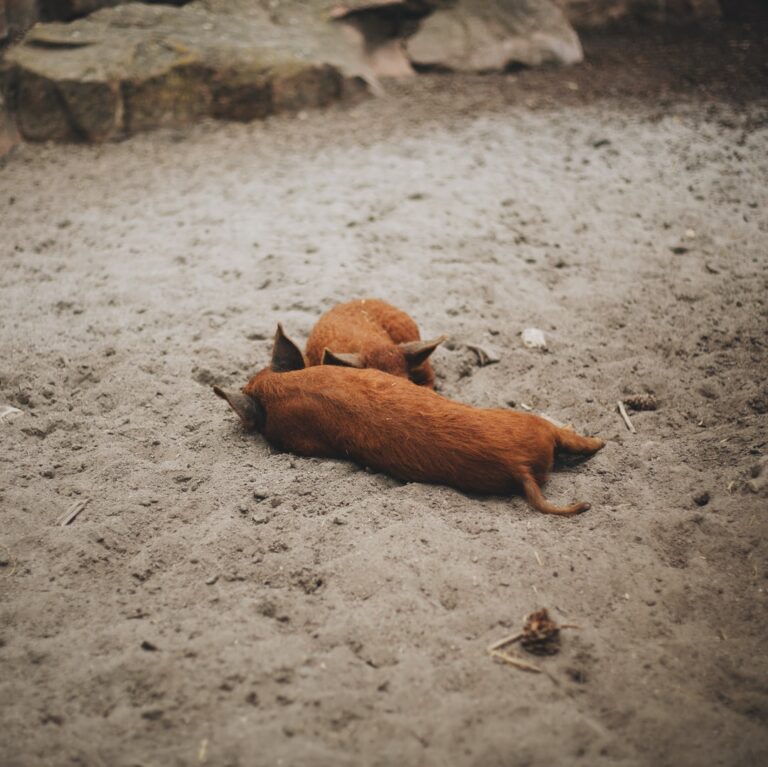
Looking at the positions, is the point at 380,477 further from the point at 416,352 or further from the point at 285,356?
the point at 285,356

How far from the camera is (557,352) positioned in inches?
158

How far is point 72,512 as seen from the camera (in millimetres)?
2801

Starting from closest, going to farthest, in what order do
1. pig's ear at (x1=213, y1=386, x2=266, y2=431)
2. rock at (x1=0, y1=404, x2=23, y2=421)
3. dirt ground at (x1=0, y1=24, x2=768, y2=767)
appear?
dirt ground at (x1=0, y1=24, x2=768, y2=767)
pig's ear at (x1=213, y1=386, x2=266, y2=431)
rock at (x1=0, y1=404, x2=23, y2=421)

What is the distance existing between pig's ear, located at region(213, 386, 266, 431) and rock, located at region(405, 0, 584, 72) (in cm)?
731

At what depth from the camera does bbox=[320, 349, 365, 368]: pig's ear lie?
3338mm

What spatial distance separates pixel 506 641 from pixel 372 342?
192 cm

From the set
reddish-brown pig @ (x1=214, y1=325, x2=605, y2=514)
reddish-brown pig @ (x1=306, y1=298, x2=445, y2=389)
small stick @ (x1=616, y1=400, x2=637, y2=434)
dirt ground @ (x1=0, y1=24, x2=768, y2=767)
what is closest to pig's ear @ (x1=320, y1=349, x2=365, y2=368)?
reddish-brown pig @ (x1=306, y1=298, x2=445, y2=389)

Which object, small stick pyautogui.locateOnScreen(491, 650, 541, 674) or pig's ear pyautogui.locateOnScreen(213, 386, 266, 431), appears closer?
small stick pyautogui.locateOnScreen(491, 650, 541, 674)

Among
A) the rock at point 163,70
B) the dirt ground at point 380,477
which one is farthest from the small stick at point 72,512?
the rock at point 163,70

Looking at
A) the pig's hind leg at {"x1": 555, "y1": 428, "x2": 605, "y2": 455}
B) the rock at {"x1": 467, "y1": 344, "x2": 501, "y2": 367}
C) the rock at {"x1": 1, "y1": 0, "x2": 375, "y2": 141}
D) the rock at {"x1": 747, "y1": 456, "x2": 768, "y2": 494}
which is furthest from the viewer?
the rock at {"x1": 1, "y1": 0, "x2": 375, "y2": 141}

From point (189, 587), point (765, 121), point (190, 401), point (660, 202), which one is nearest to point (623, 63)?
point (765, 121)

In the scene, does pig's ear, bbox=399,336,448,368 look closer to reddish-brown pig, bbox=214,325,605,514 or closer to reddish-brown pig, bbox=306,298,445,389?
reddish-brown pig, bbox=306,298,445,389

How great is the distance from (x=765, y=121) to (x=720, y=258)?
10.8 ft

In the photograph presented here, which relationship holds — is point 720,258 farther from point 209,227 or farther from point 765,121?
point 209,227
